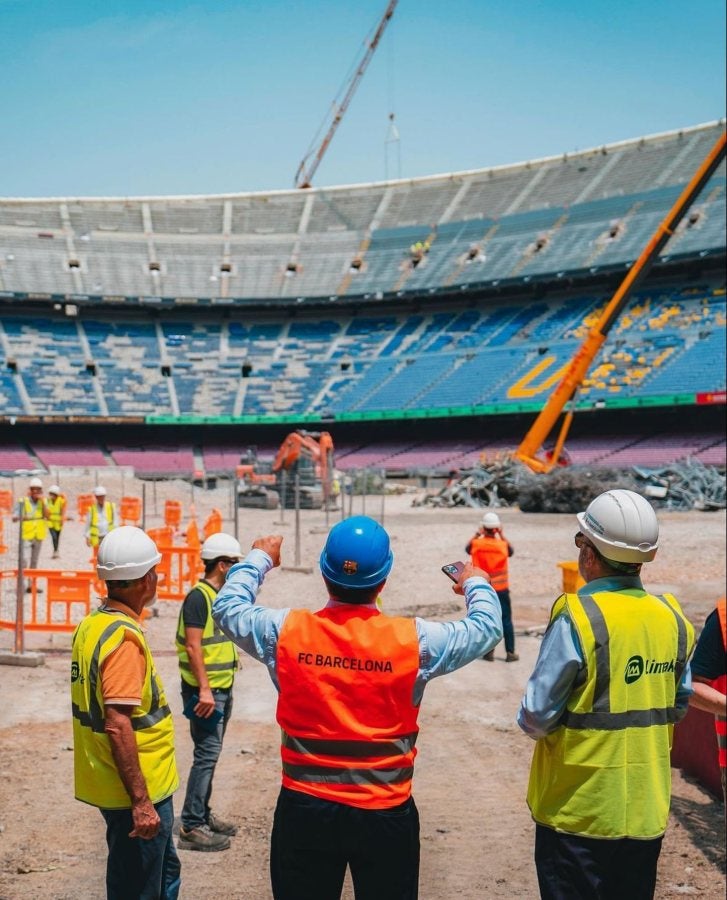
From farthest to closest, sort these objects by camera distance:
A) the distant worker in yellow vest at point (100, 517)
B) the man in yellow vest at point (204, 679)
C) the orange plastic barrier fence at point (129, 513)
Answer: the orange plastic barrier fence at point (129, 513) < the distant worker in yellow vest at point (100, 517) < the man in yellow vest at point (204, 679)

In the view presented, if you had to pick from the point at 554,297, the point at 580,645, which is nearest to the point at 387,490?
the point at 554,297

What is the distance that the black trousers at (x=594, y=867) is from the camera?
2924mm

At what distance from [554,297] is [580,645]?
50336 mm

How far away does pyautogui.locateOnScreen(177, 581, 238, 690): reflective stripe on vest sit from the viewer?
17.5 ft

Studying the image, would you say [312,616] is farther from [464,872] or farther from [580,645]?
[464,872]

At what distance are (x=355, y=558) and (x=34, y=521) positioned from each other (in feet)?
42.4

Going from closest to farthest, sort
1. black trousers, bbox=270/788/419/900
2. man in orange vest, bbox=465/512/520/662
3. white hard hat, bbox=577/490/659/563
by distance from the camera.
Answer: black trousers, bbox=270/788/419/900 < white hard hat, bbox=577/490/659/563 < man in orange vest, bbox=465/512/520/662

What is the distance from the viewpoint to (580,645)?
2.90 metres

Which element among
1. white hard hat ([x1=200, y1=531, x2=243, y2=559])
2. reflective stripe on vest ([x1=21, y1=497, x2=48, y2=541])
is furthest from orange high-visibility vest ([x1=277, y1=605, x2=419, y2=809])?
reflective stripe on vest ([x1=21, y1=497, x2=48, y2=541])

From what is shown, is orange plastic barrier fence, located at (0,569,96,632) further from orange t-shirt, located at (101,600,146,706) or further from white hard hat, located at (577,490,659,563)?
white hard hat, located at (577,490,659,563)

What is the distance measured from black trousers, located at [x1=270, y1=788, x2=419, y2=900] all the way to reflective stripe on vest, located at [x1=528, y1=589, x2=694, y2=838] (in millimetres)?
528

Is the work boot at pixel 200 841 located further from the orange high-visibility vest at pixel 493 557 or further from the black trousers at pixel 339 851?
the orange high-visibility vest at pixel 493 557

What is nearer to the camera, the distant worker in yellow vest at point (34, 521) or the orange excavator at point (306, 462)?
Answer: the distant worker in yellow vest at point (34, 521)

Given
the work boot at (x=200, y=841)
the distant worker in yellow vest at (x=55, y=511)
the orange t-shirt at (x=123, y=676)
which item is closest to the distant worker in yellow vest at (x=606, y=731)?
the orange t-shirt at (x=123, y=676)
